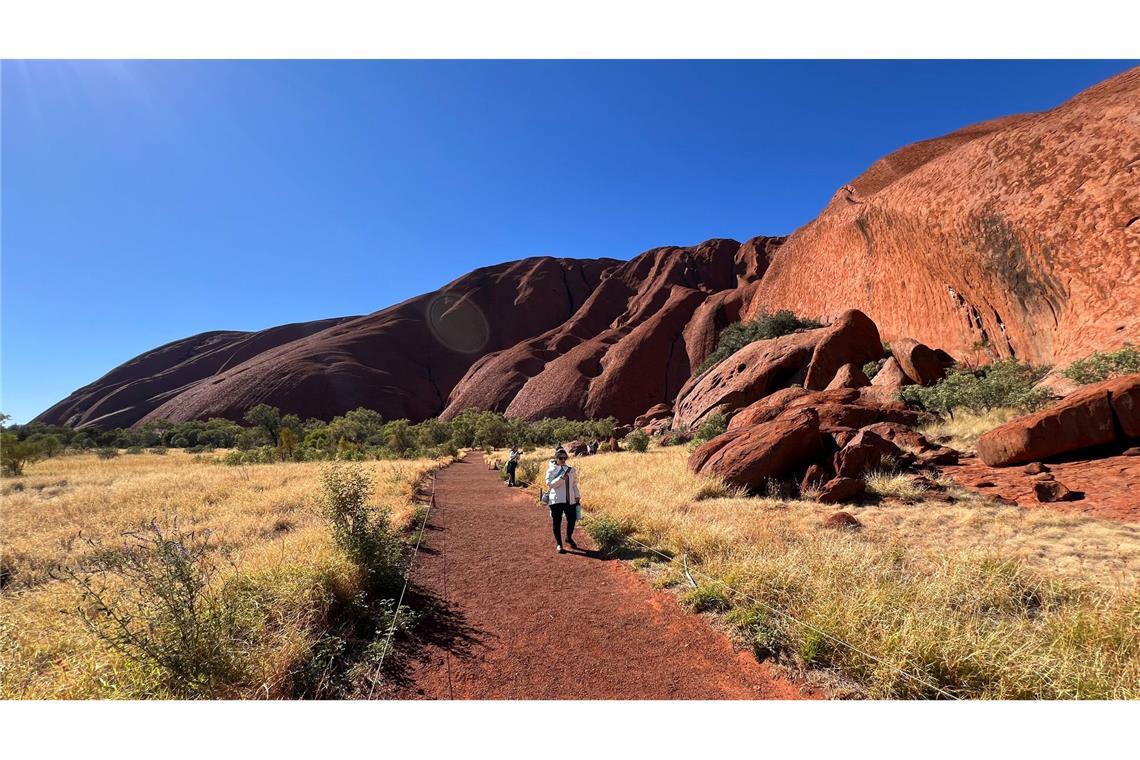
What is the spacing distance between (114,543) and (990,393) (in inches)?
887

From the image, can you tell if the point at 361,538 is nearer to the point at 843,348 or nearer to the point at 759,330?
the point at 843,348

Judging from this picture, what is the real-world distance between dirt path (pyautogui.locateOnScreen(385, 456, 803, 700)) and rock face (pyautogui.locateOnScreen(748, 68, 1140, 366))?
18.2 meters

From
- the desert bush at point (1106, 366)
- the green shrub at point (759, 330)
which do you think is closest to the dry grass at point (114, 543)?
the desert bush at point (1106, 366)

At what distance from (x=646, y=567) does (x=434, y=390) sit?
8022cm

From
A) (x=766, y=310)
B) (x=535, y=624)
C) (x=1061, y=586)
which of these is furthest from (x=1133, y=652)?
(x=766, y=310)

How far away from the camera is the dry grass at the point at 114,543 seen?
3.18 meters

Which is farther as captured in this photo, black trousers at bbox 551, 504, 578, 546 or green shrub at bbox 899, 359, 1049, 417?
green shrub at bbox 899, 359, 1049, 417

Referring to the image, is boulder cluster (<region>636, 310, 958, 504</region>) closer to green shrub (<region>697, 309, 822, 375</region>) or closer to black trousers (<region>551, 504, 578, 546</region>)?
black trousers (<region>551, 504, 578, 546</region>)

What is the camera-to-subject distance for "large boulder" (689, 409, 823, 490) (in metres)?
10.6

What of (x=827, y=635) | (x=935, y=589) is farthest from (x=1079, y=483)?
(x=827, y=635)

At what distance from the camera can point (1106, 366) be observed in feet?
40.3

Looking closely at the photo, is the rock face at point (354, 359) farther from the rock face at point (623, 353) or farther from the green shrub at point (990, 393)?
the green shrub at point (990, 393)

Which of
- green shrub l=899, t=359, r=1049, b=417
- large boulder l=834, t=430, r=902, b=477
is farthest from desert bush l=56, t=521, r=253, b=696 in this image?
green shrub l=899, t=359, r=1049, b=417

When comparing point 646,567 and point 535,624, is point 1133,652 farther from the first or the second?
point 535,624
